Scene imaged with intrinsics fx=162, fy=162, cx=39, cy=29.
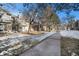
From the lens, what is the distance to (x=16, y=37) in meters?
1.04

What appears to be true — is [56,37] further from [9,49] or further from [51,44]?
[9,49]

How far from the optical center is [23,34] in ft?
3.43

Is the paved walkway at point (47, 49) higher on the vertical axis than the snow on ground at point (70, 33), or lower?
lower

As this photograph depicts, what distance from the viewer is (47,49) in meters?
1.03

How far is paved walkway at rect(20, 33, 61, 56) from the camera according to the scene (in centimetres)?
102

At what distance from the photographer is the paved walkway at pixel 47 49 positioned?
3.35ft

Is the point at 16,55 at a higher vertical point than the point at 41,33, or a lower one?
lower

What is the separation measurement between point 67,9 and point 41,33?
0.23 m

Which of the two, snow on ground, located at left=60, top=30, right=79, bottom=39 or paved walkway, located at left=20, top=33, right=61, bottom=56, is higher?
snow on ground, located at left=60, top=30, right=79, bottom=39

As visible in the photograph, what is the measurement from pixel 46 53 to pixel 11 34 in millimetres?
255

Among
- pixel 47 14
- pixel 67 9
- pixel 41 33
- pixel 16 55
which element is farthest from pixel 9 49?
pixel 67 9

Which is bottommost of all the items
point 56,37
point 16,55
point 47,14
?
point 16,55

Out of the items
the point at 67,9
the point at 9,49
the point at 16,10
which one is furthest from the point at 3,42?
the point at 67,9

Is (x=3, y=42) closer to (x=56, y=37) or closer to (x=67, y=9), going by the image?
(x=56, y=37)
